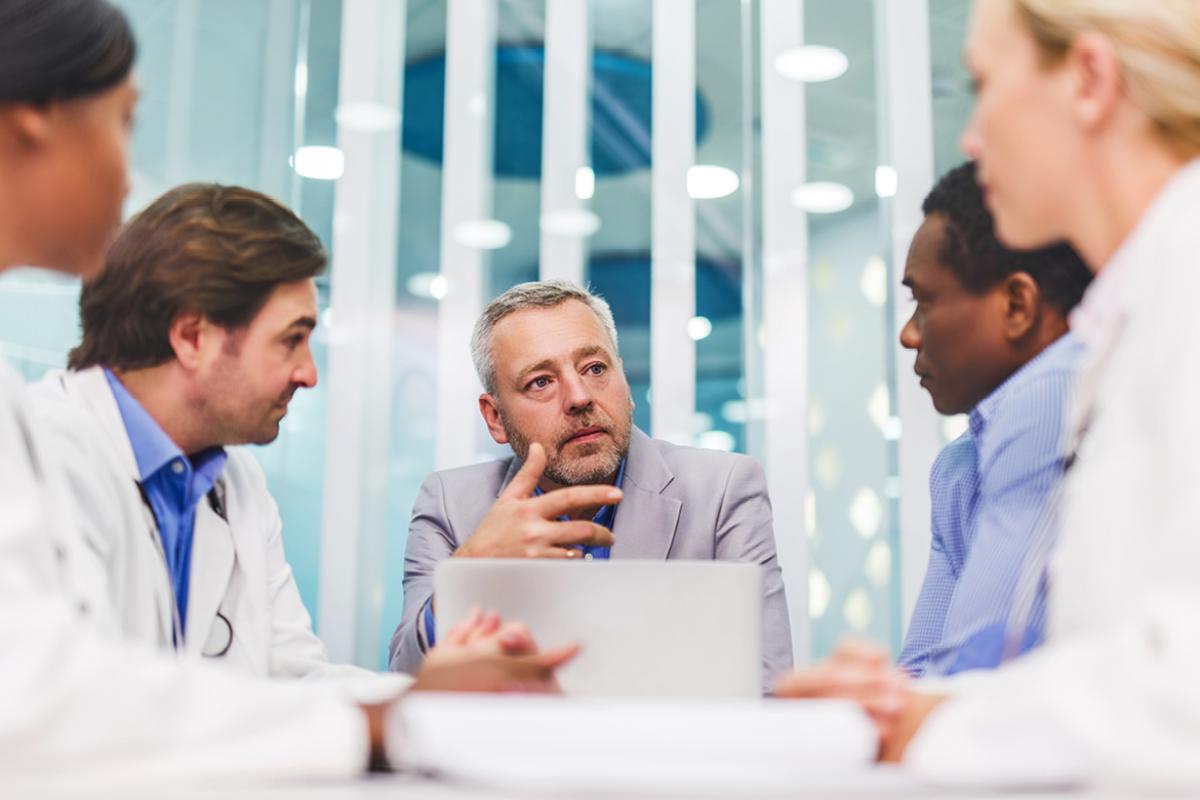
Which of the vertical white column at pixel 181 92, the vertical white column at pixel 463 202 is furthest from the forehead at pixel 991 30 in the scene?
the vertical white column at pixel 181 92

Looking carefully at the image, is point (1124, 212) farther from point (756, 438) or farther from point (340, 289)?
point (340, 289)

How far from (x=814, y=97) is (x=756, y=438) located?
878mm

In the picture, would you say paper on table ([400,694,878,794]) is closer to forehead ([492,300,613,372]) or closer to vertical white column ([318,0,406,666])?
forehead ([492,300,613,372])

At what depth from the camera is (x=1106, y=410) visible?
0.92m

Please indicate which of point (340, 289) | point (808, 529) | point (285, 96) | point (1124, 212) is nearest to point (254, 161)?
point (285, 96)

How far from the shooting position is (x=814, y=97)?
2713 millimetres

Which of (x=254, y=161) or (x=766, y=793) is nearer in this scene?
(x=766, y=793)

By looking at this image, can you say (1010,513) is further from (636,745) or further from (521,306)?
(521,306)

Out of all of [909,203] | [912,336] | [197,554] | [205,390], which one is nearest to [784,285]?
[909,203]

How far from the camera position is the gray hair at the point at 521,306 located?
2381 mm

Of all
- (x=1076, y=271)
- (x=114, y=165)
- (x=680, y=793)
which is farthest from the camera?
(x=1076, y=271)

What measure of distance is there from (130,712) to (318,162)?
2.32 m

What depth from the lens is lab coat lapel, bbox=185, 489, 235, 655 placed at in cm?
A: 167

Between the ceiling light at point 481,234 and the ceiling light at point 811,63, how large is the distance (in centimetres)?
81
